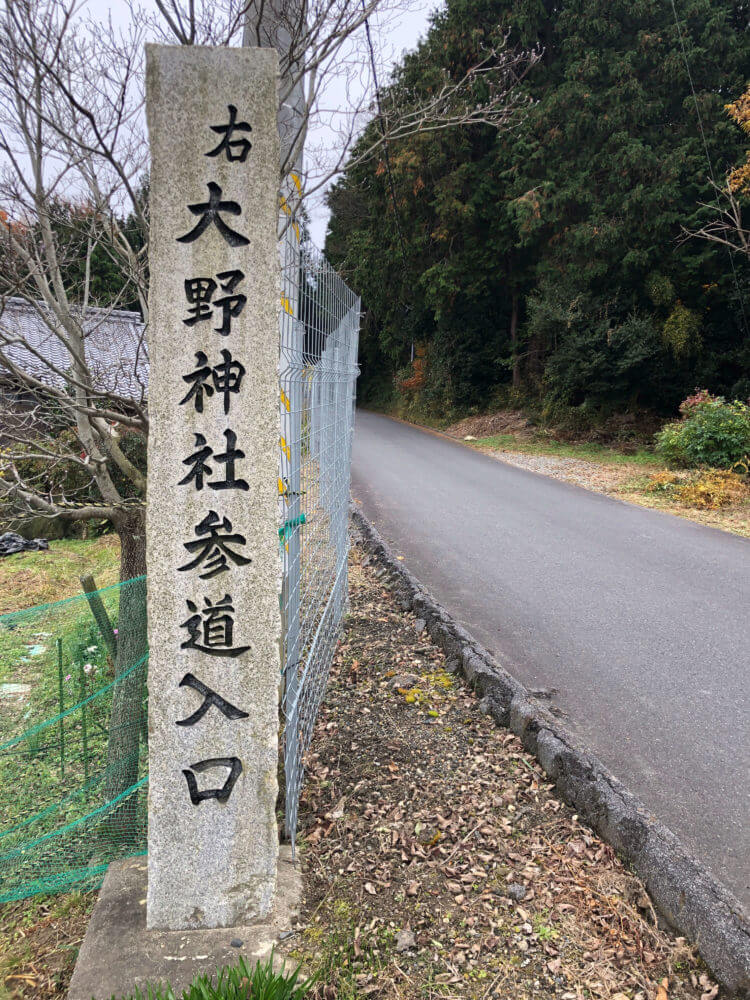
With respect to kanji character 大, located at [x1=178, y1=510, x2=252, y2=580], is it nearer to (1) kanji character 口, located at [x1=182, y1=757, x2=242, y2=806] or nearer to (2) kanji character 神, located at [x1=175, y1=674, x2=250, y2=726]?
(2) kanji character 神, located at [x1=175, y1=674, x2=250, y2=726]

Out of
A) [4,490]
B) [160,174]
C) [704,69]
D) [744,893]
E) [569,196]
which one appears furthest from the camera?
[569,196]

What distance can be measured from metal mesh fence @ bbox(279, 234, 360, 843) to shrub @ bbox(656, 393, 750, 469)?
7.99 m

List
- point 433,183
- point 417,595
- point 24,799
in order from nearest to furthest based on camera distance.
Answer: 1. point 24,799
2. point 417,595
3. point 433,183

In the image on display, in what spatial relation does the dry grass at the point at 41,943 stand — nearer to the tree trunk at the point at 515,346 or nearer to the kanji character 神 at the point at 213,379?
the kanji character 神 at the point at 213,379

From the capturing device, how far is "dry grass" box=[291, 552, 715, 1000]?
6.55 ft

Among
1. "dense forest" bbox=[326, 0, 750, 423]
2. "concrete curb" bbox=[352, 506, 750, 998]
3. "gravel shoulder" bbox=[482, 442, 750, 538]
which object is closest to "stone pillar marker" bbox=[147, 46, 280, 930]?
"concrete curb" bbox=[352, 506, 750, 998]

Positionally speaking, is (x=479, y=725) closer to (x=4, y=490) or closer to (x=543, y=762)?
(x=543, y=762)

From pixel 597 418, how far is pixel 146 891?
15591 millimetres

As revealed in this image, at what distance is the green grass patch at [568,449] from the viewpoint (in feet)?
44.1

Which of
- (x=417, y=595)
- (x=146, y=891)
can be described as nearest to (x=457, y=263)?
(x=417, y=595)

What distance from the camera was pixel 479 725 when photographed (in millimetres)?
3348

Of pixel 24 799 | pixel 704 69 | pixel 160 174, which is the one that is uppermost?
pixel 704 69

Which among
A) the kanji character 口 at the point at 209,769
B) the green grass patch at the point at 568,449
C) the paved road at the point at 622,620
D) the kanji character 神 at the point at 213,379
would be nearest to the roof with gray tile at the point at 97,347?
the kanji character 神 at the point at 213,379

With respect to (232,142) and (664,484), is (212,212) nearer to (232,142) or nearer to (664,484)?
(232,142)
